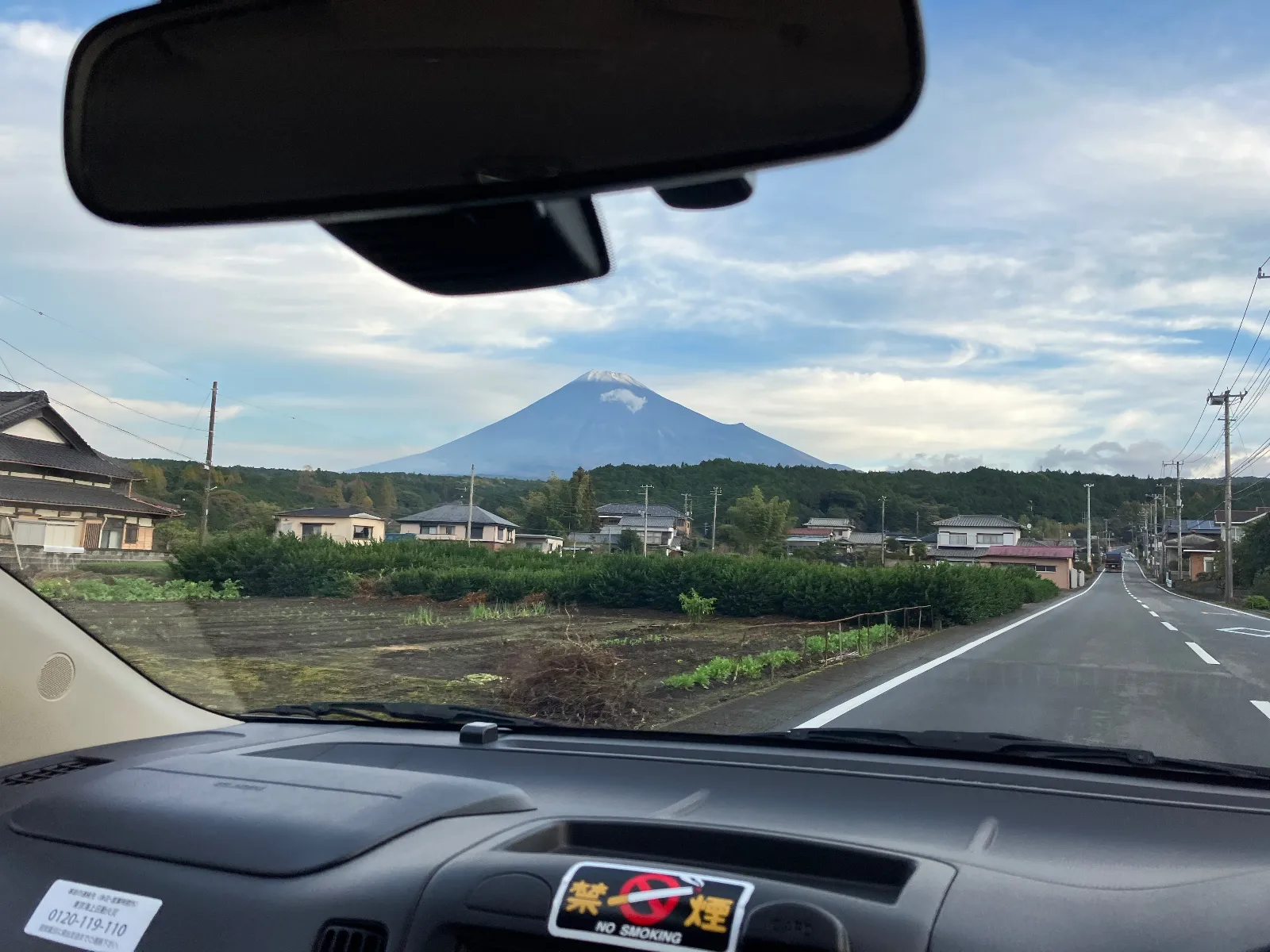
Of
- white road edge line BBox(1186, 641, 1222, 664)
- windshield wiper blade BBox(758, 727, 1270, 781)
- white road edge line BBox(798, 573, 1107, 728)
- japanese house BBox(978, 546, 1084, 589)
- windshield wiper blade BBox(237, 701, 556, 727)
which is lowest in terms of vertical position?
white road edge line BBox(798, 573, 1107, 728)

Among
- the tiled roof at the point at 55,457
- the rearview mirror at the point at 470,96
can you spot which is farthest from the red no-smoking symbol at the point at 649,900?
the tiled roof at the point at 55,457

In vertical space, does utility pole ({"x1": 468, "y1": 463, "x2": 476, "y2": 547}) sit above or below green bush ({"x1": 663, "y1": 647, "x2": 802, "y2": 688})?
above

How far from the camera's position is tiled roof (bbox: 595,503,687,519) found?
998 centimetres

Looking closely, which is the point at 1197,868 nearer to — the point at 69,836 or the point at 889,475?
the point at 69,836

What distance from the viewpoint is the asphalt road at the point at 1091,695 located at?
536cm

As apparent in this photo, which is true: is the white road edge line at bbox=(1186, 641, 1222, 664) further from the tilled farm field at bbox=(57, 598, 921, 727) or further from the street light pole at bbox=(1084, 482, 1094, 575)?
the street light pole at bbox=(1084, 482, 1094, 575)

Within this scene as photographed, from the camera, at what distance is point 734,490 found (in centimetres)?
752

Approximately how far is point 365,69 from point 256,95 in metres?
0.22

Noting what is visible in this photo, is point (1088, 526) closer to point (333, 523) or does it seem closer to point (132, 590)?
point (333, 523)

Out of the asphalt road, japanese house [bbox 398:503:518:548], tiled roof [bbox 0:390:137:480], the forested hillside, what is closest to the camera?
tiled roof [bbox 0:390:137:480]

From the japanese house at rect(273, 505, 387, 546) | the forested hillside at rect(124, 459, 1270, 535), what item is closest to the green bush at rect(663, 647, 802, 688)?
the forested hillside at rect(124, 459, 1270, 535)

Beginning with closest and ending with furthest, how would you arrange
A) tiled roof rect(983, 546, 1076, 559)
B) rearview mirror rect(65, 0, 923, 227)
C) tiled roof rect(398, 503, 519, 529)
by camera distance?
1. rearview mirror rect(65, 0, 923, 227)
2. tiled roof rect(983, 546, 1076, 559)
3. tiled roof rect(398, 503, 519, 529)

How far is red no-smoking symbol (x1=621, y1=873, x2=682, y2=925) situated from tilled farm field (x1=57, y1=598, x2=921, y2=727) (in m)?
1.74

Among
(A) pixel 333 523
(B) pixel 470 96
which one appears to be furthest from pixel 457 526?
(B) pixel 470 96
